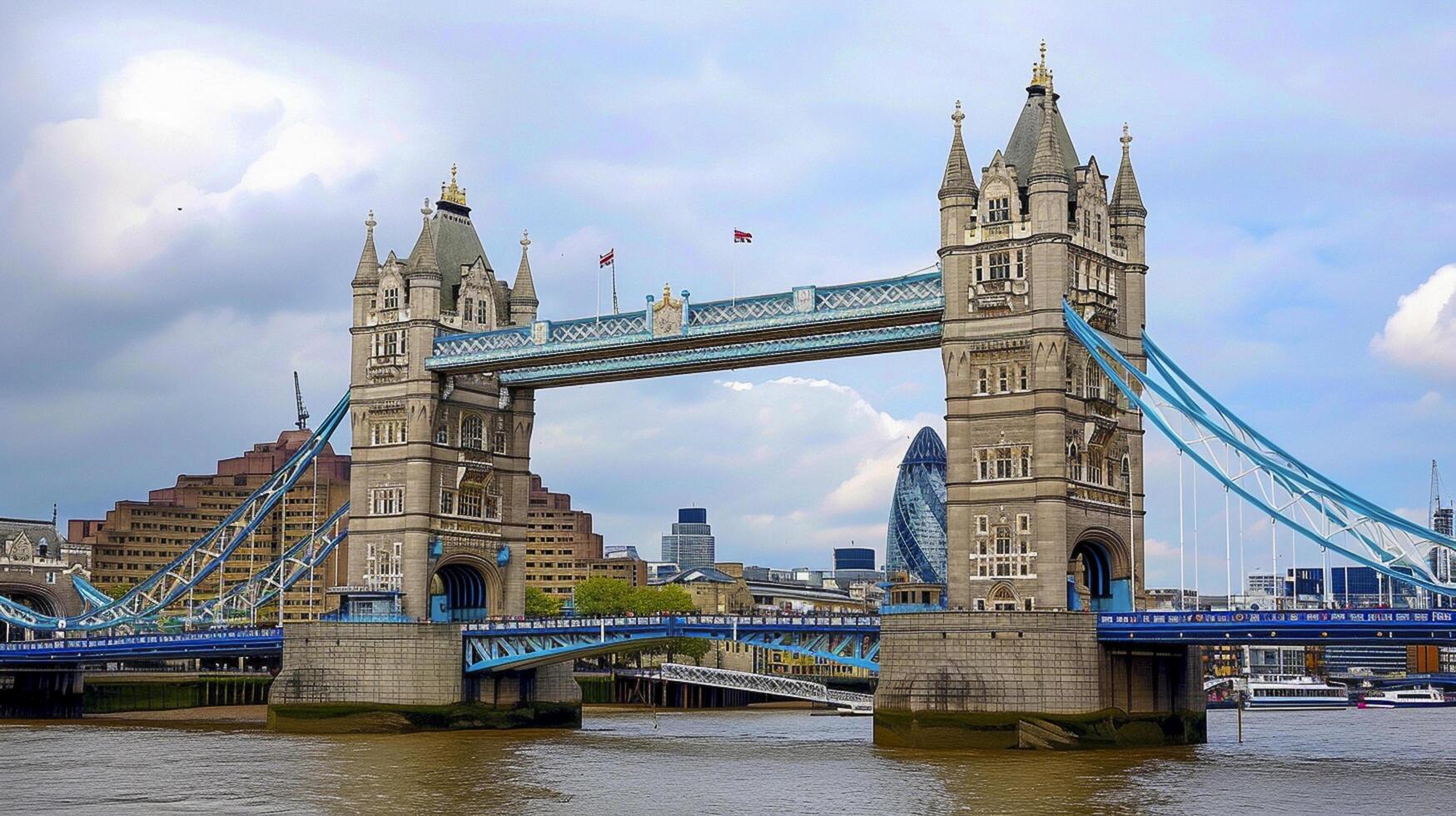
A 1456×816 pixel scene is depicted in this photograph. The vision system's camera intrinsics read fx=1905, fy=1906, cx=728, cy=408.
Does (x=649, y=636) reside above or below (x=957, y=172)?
below

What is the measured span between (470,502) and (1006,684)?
32.1 m

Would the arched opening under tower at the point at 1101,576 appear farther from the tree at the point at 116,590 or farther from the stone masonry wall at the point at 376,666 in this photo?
the tree at the point at 116,590

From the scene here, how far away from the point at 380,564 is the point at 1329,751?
4283 centimetres

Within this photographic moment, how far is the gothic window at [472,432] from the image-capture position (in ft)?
298

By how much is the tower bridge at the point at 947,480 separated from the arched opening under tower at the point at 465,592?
17 cm

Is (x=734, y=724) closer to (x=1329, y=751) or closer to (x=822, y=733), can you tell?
(x=822, y=733)

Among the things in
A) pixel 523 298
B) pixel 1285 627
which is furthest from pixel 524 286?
pixel 1285 627

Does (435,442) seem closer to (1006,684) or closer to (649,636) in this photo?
(649,636)

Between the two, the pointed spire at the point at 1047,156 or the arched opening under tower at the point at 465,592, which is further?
the arched opening under tower at the point at 465,592

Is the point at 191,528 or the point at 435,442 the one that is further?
the point at 191,528

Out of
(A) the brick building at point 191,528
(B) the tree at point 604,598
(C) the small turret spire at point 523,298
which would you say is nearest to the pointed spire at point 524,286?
(C) the small turret spire at point 523,298

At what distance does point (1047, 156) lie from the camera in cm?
7231

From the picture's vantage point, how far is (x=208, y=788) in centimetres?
5772

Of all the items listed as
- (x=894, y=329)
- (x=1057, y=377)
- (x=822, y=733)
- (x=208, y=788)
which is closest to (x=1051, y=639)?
(x=1057, y=377)
